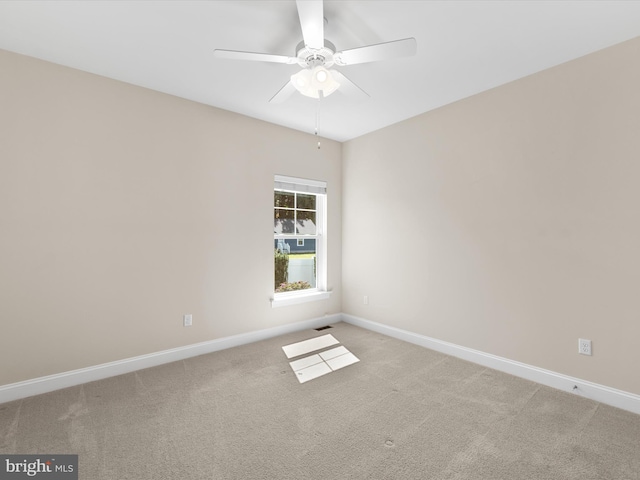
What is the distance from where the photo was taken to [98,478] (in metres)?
1.56

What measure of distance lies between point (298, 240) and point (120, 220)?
85.4 inches

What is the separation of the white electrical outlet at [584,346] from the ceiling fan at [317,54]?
256 cm

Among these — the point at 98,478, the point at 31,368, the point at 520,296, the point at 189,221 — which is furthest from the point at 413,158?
the point at 31,368

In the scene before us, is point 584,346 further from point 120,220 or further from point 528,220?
point 120,220

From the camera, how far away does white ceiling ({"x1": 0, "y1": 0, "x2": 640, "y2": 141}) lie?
1.89 meters

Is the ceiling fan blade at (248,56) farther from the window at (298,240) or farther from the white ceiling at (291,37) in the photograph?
the window at (298,240)

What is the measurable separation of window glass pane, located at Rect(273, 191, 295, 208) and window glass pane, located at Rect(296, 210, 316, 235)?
18 cm

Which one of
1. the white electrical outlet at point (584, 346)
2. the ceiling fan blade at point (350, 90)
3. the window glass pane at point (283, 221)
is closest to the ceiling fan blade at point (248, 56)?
the ceiling fan blade at point (350, 90)

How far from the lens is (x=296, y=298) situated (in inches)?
158

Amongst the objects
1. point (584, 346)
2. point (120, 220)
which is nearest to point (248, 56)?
point (120, 220)

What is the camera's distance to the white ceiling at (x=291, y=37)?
6.19ft

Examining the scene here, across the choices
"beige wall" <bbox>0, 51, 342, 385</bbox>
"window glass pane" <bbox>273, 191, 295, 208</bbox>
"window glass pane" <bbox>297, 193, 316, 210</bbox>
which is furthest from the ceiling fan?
"window glass pane" <bbox>297, 193, 316, 210</bbox>

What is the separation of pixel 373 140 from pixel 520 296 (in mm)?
2570

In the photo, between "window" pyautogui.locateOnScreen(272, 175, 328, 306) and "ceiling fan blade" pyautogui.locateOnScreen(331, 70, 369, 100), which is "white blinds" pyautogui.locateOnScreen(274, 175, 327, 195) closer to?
"window" pyautogui.locateOnScreen(272, 175, 328, 306)
